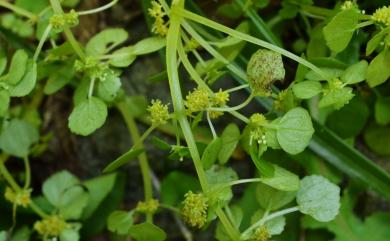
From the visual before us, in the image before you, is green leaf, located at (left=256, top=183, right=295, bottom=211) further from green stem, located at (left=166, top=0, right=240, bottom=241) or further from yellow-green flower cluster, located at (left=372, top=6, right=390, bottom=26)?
yellow-green flower cluster, located at (left=372, top=6, right=390, bottom=26)

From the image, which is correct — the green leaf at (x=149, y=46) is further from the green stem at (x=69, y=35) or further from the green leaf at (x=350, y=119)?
the green leaf at (x=350, y=119)

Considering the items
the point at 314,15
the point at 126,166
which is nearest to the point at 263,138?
the point at 314,15

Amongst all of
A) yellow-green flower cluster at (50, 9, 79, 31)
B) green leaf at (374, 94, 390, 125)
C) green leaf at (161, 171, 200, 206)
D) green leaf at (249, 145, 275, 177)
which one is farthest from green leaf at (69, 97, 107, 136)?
green leaf at (374, 94, 390, 125)

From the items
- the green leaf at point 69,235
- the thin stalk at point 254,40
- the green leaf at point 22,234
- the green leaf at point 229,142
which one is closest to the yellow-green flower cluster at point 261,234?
the green leaf at point 229,142

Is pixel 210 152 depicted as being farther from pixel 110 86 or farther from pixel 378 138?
pixel 378 138

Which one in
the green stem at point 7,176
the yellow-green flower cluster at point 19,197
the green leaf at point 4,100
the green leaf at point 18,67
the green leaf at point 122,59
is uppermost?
the green leaf at point 122,59

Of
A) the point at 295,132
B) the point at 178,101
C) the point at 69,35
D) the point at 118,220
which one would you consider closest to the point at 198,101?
the point at 178,101
